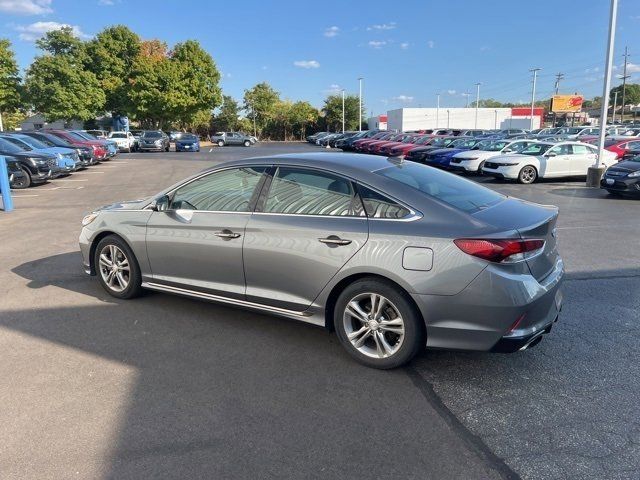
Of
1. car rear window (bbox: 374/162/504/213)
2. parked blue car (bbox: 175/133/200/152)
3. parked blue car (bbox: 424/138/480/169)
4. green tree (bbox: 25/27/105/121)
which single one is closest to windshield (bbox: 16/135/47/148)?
parked blue car (bbox: 424/138/480/169)

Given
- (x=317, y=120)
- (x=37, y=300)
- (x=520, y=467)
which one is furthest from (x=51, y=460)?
(x=317, y=120)

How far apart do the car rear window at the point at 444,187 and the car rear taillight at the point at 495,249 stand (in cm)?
38

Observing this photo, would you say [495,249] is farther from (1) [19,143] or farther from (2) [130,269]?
(1) [19,143]

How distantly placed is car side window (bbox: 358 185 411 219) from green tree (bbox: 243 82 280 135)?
83250 mm

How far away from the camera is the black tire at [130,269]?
4945 mm

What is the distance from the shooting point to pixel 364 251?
3.53m

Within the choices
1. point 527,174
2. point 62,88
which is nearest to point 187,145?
point 62,88

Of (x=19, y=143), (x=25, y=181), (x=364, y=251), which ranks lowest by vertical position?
(x=25, y=181)

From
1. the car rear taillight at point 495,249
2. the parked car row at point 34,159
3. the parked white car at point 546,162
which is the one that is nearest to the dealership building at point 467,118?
the parked white car at point 546,162

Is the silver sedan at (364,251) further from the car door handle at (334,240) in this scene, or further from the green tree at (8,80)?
the green tree at (8,80)

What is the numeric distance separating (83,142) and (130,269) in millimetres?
21901

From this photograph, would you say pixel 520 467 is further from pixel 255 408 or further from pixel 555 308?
pixel 255 408

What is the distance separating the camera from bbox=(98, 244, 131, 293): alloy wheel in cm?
505

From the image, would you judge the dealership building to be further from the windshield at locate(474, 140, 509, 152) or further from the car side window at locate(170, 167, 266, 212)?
the car side window at locate(170, 167, 266, 212)
